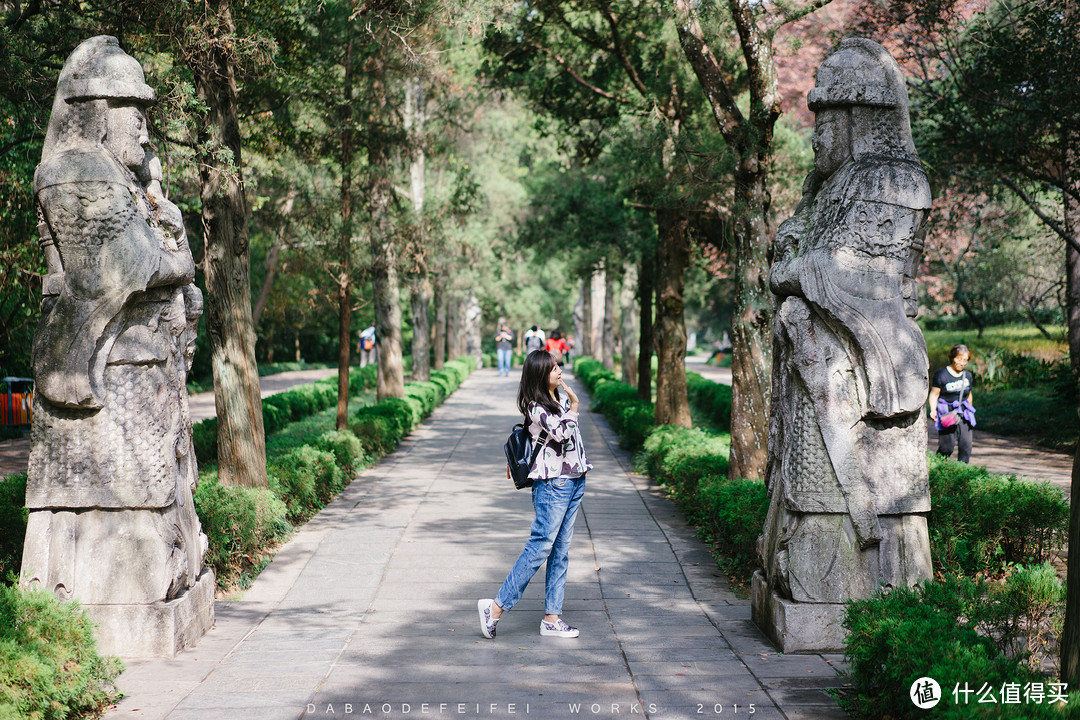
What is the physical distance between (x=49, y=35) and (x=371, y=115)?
15.8 ft

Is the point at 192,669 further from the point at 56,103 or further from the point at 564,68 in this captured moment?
the point at 564,68

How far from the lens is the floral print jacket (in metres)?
5.56

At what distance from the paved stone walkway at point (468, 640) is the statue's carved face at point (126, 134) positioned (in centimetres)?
301

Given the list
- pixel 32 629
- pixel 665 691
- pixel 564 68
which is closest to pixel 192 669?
pixel 32 629

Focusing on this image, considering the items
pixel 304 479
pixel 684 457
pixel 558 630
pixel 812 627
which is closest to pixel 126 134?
pixel 558 630

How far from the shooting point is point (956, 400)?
9.68 m

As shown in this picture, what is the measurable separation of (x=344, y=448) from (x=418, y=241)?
445cm

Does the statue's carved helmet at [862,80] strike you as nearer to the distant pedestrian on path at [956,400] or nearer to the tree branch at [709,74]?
the tree branch at [709,74]

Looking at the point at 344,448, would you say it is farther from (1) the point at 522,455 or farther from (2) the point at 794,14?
(2) the point at 794,14

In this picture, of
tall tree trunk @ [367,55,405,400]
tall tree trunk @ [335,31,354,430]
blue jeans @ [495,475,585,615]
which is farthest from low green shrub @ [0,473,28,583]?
tall tree trunk @ [367,55,405,400]

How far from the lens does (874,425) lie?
534 centimetres

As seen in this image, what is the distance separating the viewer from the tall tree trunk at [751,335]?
9.18m

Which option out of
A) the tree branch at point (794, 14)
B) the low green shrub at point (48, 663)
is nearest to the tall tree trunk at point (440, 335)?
the tree branch at point (794, 14)

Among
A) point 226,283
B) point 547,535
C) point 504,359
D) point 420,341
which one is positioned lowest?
point 547,535
